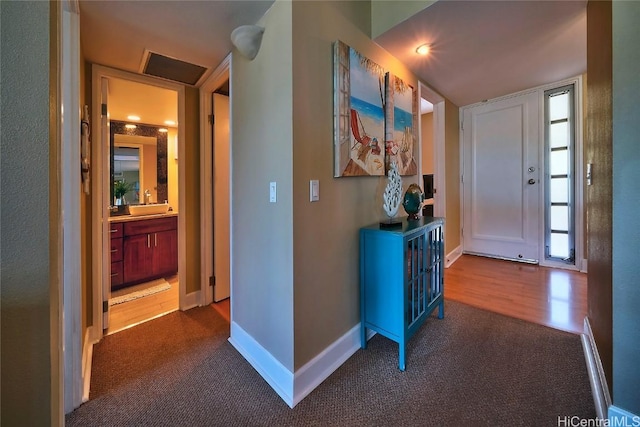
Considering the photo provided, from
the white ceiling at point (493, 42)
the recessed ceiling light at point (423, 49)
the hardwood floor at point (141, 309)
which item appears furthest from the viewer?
the hardwood floor at point (141, 309)

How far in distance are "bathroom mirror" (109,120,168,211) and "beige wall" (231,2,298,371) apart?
2286 millimetres

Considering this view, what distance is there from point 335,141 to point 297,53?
0.49 metres

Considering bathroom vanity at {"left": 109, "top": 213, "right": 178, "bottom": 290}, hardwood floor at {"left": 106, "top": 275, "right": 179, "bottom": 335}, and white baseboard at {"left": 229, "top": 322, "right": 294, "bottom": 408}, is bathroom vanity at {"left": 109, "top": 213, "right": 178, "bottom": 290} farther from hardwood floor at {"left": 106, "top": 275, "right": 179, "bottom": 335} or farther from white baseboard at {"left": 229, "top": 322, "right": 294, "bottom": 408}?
white baseboard at {"left": 229, "top": 322, "right": 294, "bottom": 408}

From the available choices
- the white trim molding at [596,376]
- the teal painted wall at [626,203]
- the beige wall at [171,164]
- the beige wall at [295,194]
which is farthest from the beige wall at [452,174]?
the beige wall at [171,164]

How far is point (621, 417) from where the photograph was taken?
1.02m

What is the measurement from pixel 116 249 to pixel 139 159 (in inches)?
47.8

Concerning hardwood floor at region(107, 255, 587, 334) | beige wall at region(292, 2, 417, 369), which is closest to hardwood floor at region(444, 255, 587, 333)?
hardwood floor at region(107, 255, 587, 334)

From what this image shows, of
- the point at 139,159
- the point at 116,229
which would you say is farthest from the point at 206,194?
the point at 139,159

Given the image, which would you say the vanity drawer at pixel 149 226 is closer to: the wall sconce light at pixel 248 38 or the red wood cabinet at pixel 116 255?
the red wood cabinet at pixel 116 255

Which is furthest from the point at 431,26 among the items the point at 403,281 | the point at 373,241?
the point at 403,281

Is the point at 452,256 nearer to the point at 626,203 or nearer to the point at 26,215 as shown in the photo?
the point at 626,203

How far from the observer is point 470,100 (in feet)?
11.5

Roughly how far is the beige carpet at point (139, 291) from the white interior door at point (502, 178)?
4133 mm

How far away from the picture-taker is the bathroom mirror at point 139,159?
10.6ft
